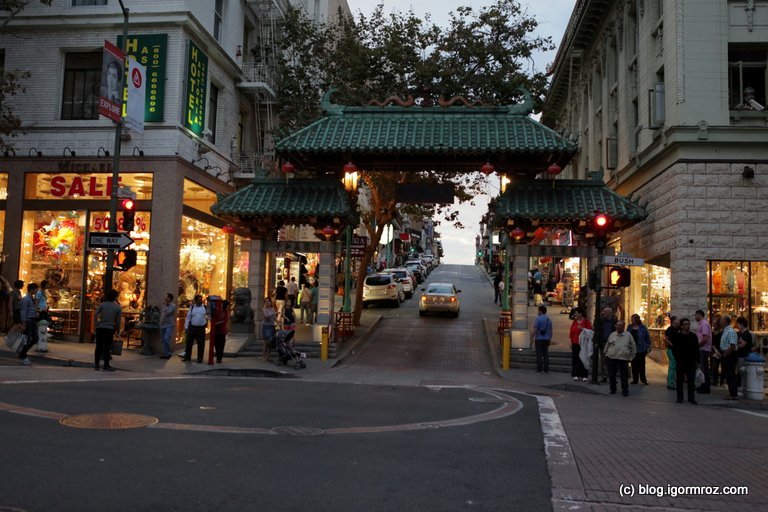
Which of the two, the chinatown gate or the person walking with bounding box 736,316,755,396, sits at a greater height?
the chinatown gate

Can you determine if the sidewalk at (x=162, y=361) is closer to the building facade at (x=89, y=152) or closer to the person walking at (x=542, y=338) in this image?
the building facade at (x=89, y=152)

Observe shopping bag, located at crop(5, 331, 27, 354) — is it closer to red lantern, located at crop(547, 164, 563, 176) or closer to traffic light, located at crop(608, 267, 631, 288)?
traffic light, located at crop(608, 267, 631, 288)

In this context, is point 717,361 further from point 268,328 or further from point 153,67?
point 153,67

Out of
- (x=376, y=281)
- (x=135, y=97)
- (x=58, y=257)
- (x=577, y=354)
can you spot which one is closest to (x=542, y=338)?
(x=577, y=354)

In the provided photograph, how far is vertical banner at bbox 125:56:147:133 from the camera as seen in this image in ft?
56.1

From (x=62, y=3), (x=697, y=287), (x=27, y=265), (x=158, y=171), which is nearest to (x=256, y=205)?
(x=158, y=171)

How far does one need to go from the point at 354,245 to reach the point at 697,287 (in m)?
11.6

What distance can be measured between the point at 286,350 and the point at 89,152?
31.1ft

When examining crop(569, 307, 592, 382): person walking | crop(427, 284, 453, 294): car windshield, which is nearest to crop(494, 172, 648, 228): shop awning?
crop(569, 307, 592, 382): person walking

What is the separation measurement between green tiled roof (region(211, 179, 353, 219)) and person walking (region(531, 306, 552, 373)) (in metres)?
6.41

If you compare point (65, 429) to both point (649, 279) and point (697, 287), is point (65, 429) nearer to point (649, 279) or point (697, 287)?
point (697, 287)

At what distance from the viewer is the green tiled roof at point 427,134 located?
1898 centimetres

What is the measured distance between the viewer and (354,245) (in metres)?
24.0

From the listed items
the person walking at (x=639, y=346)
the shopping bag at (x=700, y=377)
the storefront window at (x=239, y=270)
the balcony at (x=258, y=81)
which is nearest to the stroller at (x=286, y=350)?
the person walking at (x=639, y=346)
